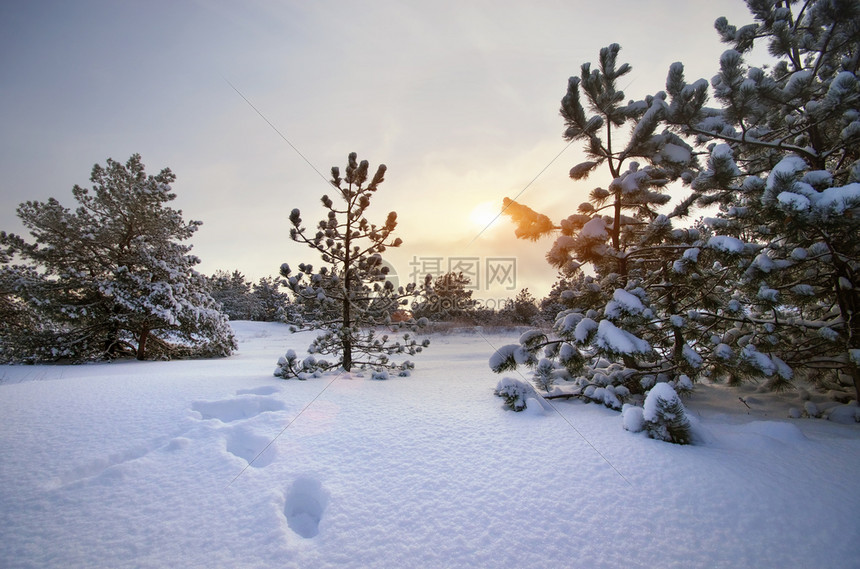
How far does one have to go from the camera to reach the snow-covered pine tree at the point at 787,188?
117 inches

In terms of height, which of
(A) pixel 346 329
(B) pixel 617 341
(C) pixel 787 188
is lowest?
(A) pixel 346 329

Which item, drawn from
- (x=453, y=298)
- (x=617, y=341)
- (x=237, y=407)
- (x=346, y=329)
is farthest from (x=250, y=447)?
(x=453, y=298)

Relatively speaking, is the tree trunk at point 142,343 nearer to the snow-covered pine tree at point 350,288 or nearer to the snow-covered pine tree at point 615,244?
the snow-covered pine tree at point 350,288

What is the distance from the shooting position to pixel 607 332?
3.61 metres

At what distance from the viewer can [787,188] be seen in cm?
288

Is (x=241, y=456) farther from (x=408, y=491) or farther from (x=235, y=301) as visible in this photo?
(x=235, y=301)

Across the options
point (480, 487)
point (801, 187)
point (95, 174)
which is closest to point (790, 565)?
point (480, 487)

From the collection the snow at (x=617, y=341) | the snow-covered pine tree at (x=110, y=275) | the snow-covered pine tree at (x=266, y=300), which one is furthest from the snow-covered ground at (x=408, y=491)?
the snow-covered pine tree at (x=266, y=300)

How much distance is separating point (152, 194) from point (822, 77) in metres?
14.8

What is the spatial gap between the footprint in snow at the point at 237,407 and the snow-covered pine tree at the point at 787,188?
17.8ft

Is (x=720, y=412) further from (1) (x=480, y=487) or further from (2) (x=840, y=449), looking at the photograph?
(1) (x=480, y=487)

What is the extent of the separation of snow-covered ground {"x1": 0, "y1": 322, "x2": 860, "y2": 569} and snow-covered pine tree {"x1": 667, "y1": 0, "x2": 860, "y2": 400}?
1.03 meters

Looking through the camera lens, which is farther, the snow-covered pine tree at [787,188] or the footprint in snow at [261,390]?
the footprint in snow at [261,390]

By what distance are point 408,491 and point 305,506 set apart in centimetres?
69
